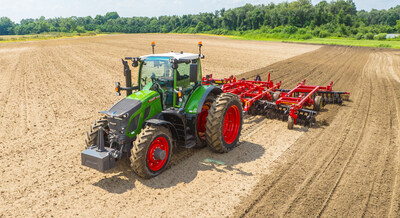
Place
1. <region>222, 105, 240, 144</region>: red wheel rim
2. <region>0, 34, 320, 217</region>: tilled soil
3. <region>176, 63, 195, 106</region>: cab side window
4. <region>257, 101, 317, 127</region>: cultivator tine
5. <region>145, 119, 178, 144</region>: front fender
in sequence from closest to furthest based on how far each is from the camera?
<region>0, 34, 320, 217</region>: tilled soil, <region>145, 119, 178, 144</region>: front fender, <region>176, 63, 195, 106</region>: cab side window, <region>222, 105, 240, 144</region>: red wheel rim, <region>257, 101, 317, 127</region>: cultivator tine

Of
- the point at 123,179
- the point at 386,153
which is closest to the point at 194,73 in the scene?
the point at 123,179

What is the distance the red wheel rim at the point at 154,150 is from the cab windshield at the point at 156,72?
4.32 feet

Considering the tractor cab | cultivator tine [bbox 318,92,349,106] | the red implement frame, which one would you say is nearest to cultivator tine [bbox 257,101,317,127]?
the red implement frame

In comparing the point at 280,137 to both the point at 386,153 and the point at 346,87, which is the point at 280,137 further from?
the point at 346,87

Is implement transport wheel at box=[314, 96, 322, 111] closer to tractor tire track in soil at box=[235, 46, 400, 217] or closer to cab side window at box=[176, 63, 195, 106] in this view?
tractor tire track in soil at box=[235, 46, 400, 217]

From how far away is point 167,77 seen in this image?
6.32m

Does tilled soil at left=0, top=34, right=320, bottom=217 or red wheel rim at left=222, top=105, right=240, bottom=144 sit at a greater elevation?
red wheel rim at left=222, top=105, right=240, bottom=144

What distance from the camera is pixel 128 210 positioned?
186 inches

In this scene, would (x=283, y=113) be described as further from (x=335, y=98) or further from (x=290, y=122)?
(x=335, y=98)

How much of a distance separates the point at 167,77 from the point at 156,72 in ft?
1.05

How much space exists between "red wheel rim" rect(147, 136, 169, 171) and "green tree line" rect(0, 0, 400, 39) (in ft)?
188

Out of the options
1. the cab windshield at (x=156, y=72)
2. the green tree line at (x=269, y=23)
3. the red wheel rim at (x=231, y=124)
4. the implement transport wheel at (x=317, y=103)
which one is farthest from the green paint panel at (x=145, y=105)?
the green tree line at (x=269, y=23)

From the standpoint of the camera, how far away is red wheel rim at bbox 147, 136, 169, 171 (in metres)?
5.47

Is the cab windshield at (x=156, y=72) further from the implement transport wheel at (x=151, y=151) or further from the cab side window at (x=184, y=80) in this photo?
the implement transport wheel at (x=151, y=151)
